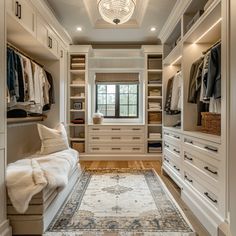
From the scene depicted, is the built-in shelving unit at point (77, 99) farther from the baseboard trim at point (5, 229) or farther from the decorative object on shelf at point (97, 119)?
the baseboard trim at point (5, 229)

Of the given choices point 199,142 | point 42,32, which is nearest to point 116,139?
point 42,32

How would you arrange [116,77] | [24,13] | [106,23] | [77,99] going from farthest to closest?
[116,77], [77,99], [106,23], [24,13]

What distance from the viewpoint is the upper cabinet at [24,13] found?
7.73ft

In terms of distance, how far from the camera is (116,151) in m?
5.45

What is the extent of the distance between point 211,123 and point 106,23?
116 inches

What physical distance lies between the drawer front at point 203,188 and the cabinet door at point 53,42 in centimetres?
276

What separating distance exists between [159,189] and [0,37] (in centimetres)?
252

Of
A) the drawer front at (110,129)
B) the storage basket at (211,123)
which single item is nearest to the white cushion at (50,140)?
the drawer front at (110,129)

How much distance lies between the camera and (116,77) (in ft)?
19.4

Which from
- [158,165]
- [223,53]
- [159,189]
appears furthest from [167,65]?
[223,53]

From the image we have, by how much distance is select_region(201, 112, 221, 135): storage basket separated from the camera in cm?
243

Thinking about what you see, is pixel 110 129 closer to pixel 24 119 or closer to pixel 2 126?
pixel 24 119

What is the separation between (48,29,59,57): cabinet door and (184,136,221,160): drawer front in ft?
8.25

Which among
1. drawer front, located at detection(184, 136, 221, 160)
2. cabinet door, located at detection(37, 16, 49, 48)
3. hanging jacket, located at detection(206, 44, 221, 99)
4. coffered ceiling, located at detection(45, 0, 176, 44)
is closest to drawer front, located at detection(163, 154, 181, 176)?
drawer front, located at detection(184, 136, 221, 160)
